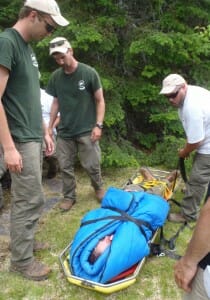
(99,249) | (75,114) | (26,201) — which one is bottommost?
(99,249)

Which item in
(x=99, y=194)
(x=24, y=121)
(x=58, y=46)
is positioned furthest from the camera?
(x=99, y=194)

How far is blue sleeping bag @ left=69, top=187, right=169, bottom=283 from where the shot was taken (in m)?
3.17

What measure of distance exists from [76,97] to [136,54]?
2280 mm

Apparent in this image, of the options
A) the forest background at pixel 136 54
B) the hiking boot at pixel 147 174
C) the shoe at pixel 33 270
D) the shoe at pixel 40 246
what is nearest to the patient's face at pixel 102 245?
the shoe at pixel 33 270

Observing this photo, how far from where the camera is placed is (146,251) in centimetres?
340

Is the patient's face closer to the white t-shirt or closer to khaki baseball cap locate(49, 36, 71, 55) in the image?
the white t-shirt

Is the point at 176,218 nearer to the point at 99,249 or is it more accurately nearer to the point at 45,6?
the point at 99,249

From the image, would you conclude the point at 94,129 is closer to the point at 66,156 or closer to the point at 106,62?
the point at 66,156

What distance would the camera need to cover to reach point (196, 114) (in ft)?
12.3

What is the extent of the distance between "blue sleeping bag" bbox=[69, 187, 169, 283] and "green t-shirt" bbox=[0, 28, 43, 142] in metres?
1.01

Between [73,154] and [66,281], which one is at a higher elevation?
[73,154]

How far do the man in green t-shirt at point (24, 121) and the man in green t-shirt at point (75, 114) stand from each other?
1.36 m

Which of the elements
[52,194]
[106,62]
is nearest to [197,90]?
[52,194]

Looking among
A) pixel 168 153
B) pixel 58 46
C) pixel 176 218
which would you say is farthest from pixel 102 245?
pixel 168 153
